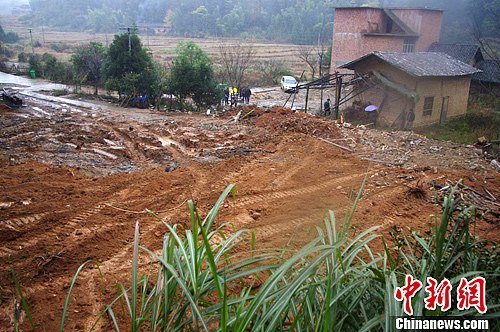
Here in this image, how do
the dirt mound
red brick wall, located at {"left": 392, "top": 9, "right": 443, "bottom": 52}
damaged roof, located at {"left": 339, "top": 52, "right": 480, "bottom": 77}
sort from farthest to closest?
1. red brick wall, located at {"left": 392, "top": 9, "right": 443, "bottom": 52}
2. damaged roof, located at {"left": 339, "top": 52, "right": 480, "bottom": 77}
3. the dirt mound

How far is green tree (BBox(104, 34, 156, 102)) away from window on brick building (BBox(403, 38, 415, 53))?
19.1 meters

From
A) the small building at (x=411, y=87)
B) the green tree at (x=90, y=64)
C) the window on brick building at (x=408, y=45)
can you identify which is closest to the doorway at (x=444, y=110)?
the small building at (x=411, y=87)

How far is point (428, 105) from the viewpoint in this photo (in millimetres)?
16859

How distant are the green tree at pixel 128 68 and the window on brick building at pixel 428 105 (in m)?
13.1

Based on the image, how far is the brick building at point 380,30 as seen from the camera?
27.9 meters

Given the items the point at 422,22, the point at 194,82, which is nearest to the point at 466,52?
the point at 422,22

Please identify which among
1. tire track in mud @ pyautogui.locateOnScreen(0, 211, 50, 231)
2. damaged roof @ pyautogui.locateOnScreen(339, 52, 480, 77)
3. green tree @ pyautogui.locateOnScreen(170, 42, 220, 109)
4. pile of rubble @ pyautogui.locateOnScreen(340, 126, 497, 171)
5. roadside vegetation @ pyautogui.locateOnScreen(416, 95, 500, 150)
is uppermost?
damaged roof @ pyautogui.locateOnScreen(339, 52, 480, 77)

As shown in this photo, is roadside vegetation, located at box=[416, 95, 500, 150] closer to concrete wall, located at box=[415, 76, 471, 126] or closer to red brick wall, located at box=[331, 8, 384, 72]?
concrete wall, located at box=[415, 76, 471, 126]

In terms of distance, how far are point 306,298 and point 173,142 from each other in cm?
959

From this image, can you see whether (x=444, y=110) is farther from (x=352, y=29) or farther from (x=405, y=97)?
(x=352, y=29)

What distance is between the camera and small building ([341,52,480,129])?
52.7ft

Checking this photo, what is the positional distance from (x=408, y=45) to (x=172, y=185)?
27.3 m

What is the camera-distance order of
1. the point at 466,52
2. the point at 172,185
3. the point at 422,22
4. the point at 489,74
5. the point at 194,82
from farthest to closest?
the point at 422,22
the point at 466,52
the point at 489,74
the point at 194,82
the point at 172,185

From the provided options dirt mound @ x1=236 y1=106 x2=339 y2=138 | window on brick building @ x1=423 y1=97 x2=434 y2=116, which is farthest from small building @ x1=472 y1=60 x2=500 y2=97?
dirt mound @ x1=236 y1=106 x2=339 y2=138
